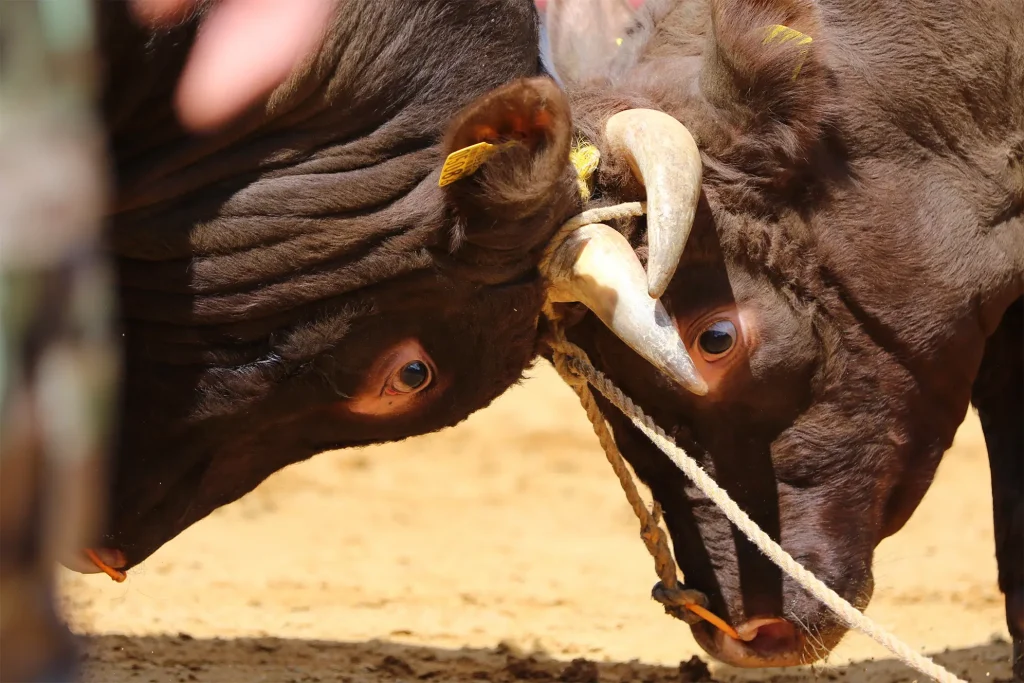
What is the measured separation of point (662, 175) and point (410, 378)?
67 cm

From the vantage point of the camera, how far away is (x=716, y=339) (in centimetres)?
305

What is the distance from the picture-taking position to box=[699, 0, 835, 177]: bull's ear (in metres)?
3.00

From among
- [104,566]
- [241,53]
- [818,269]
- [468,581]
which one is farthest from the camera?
[468,581]

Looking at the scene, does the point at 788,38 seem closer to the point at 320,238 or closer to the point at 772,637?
the point at 320,238

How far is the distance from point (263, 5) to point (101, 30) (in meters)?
0.33

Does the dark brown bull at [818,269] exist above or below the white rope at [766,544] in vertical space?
above

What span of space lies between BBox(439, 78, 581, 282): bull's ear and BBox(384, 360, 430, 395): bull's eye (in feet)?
0.74

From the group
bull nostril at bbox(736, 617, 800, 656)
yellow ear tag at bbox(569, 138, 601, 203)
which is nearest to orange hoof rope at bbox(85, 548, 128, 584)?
yellow ear tag at bbox(569, 138, 601, 203)

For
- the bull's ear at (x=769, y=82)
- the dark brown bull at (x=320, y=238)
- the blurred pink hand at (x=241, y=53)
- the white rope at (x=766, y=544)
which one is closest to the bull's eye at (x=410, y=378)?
the dark brown bull at (x=320, y=238)

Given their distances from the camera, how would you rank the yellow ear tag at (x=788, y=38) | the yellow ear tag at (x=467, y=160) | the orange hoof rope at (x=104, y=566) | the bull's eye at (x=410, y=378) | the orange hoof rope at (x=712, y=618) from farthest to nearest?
the orange hoof rope at (x=712, y=618) → the yellow ear tag at (x=788, y=38) → the bull's eye at (x=410, y=378) → the orange hoof rope at (x=104, y=566) → the yellow ear tag at (x=467, y=160)

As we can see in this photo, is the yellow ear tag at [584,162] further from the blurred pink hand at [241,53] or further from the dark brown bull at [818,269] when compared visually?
the blurred pink hand at [241,53]

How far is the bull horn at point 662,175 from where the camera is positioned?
2.70 meters

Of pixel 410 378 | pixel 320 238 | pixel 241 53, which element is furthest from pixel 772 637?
pixel 241 53

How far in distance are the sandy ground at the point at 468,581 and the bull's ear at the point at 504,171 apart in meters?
1.07
